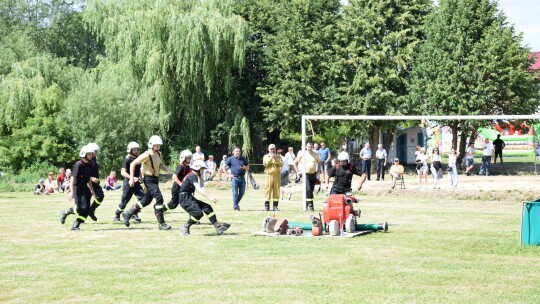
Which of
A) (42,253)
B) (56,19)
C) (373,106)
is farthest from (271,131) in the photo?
(42,253)

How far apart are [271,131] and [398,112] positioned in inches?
314

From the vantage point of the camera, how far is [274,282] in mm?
12234

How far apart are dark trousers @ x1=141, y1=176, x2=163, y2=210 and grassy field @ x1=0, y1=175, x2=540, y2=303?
0.63m

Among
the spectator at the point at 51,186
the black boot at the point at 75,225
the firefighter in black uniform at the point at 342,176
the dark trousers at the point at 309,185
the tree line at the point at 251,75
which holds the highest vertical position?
the tree line at the point at 251,75

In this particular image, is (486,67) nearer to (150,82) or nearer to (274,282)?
(150,82)

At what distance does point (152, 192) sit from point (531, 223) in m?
8.20

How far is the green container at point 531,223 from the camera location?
16.1m

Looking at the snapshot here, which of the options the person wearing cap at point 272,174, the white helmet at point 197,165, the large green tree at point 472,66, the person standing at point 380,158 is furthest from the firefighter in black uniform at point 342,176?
the large green tree at point 472,66

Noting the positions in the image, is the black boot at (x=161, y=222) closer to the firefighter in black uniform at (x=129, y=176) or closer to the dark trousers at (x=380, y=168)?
the firefighter in black uniform at (x=129, y=176)

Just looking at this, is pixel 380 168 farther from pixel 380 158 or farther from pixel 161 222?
pixel 161 222

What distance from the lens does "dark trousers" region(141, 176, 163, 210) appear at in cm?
1934

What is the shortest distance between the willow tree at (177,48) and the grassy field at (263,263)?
25.3 m

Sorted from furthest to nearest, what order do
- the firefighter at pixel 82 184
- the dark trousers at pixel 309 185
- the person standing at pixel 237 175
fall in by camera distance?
the person standing at pixel 237 175, the dark trousers at pixel 309 185, the firefighter at pixel 82 184

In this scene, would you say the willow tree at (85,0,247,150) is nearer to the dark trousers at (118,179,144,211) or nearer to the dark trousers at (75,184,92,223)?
the dark trousers at (118,179,144,211)
